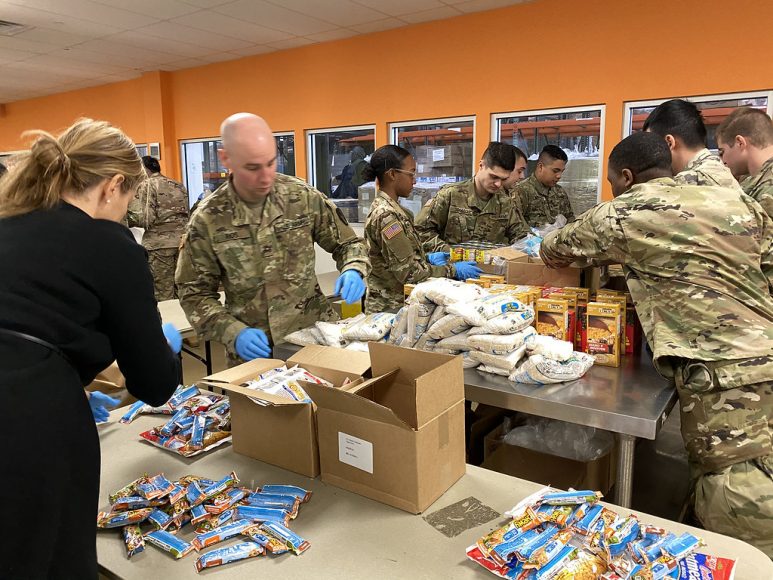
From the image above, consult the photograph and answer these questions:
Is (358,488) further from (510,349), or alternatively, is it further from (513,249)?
(513,249)

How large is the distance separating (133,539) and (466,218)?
3281mm

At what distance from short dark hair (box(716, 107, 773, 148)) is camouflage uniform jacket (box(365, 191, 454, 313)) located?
1640 mm

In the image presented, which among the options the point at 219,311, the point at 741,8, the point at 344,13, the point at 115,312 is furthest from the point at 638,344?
the point at 344,13

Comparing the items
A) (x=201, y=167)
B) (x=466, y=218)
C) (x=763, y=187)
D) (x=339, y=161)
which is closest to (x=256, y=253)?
(x=466, y=218)

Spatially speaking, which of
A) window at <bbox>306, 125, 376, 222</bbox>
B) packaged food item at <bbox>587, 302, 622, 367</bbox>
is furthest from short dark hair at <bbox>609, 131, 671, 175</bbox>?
window at <bbox>306, 125, 376, 222</bbox>

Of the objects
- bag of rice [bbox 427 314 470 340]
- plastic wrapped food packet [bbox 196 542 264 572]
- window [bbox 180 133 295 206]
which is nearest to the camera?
plastic wrapped food packet [bbox 196 542 264 572]

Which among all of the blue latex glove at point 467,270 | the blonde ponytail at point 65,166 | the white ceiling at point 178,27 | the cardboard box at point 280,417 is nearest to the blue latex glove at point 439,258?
the blue latex glove at point 467,270

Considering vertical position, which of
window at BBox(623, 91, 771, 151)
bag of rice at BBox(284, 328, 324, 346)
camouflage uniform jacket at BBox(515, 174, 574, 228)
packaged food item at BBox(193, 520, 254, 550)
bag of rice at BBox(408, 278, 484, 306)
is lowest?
packaged food item at BBox(193, 520, 254, 550)

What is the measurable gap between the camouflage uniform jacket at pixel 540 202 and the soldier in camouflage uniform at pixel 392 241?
2.01 meters

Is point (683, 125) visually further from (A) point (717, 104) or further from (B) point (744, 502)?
(A) point (717, 104)

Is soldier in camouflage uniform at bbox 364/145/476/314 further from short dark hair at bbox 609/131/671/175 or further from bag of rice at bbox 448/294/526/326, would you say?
short dark hair at bbox 609/131/671/175

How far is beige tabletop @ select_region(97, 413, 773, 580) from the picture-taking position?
1072 mm

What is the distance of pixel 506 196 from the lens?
14.0ft

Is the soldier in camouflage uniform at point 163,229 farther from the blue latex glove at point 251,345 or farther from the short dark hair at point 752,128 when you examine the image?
the short dark hair at point 752,128
